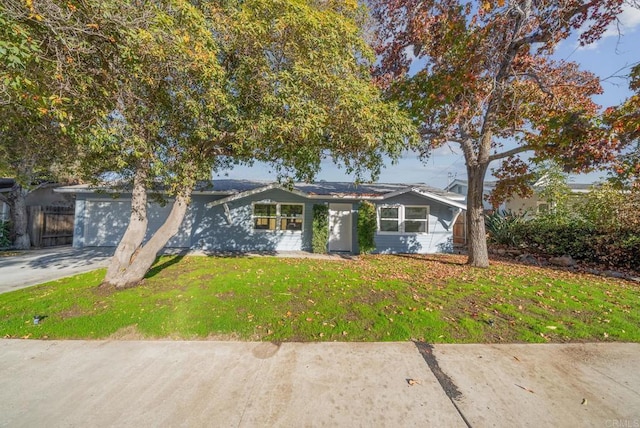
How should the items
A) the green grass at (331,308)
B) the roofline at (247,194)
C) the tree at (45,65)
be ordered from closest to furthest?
the tree at (45,65) < the green grass at (331,308) < the roofline at (247,194)

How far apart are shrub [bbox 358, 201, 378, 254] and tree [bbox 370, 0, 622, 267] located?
357cm

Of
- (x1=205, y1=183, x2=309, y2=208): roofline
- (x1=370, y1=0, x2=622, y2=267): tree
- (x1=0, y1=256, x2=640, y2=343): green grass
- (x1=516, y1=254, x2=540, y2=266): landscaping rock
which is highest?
(x1=370, y1=0, x2=622, y2=267): tree

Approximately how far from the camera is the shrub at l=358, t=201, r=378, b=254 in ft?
37.6

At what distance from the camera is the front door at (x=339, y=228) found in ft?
41.6

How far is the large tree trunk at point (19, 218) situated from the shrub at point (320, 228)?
38.9 ft

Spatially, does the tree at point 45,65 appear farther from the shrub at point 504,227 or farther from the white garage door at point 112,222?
the shrub at point 504,227

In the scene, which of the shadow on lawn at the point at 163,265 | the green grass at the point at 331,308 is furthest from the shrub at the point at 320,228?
the shadow on lawn at the point at 163,265

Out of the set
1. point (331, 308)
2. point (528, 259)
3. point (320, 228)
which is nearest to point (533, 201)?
point (528, 259)

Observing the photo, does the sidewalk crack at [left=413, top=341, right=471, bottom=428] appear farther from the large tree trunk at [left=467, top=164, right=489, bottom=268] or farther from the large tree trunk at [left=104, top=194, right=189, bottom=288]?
the large tree trunk at [left=467, top=164, right=489, bottom=268]

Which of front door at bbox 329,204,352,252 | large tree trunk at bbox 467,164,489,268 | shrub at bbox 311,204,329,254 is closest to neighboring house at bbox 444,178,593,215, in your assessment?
large tree trunk at bbox 467,164,489,268

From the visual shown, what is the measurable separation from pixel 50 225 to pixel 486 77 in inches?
734

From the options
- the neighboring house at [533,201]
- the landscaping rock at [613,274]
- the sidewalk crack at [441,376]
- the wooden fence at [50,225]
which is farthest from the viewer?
the neighboring house at [533,201]

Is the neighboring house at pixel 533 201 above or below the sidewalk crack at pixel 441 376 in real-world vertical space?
above

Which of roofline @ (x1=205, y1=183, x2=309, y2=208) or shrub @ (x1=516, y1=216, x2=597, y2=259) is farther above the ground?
roofline @ (x1=205, y1=183, x2=309, y2=208)
